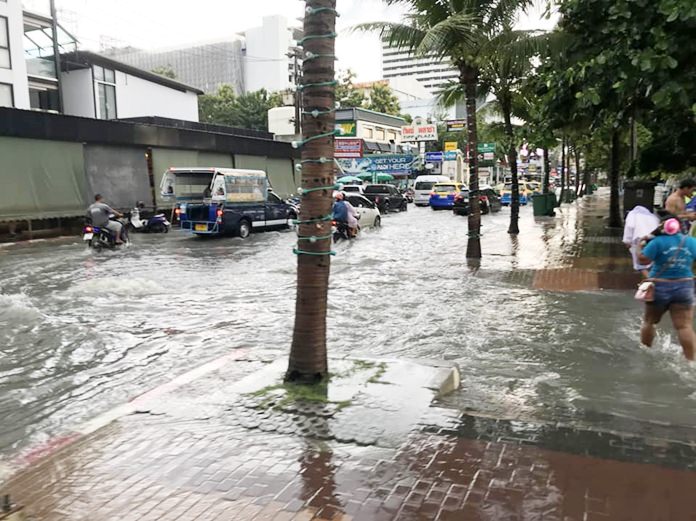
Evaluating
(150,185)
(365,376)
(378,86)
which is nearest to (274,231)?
(150,185)

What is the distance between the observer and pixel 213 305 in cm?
1011

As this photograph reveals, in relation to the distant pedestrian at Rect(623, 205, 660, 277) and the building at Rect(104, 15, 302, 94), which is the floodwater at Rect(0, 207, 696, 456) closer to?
the distant pedestrian at Rect(623, 205, 660, 277)

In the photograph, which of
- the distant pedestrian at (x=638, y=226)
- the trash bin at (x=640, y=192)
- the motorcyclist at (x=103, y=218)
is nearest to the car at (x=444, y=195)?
the trash bin at (x=640, y=192)

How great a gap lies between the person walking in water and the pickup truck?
96.3 ft

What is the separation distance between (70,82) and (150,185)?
14.1 meters

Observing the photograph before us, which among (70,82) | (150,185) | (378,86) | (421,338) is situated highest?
(378,86)

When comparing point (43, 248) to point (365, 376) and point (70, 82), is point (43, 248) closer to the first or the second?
point (365, 376)

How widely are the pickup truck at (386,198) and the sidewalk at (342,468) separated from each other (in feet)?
99.9

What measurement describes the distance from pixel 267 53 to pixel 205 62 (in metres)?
14.3

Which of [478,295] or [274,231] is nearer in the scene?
[478,295]

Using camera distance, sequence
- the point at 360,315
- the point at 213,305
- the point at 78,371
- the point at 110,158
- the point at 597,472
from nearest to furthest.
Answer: the point at 597,472
the point at 78,371
the point at 360,315
the point at 213,305
the point at 110,158

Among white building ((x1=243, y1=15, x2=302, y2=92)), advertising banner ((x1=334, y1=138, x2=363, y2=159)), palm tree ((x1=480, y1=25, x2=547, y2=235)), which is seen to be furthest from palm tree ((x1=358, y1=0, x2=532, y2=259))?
white building ((x1=243, y1=15, x2=302, y2=92))

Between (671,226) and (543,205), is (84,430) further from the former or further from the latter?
(543,205)

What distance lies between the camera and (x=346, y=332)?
832 cm
